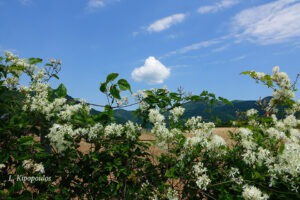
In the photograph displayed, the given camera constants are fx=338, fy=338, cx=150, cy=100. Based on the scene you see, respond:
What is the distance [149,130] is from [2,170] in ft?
5.05

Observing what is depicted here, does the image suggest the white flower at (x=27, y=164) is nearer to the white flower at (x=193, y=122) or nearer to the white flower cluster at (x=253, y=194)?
the white flower at (x=193, y=122)

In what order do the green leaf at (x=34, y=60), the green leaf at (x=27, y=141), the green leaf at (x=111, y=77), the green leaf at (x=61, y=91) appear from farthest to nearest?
the green leaf at (x=34, y=60) → the green leaf at (x=61, y=91) → the green leaf at (x=111, y=77) → the green leaf at (x=27, y=141)

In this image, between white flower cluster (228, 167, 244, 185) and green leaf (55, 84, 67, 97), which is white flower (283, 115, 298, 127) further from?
green leaf (55, 84, 67, 97)

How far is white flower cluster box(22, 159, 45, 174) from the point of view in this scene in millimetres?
3012

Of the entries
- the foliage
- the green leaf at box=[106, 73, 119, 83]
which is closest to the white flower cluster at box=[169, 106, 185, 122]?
the foliage

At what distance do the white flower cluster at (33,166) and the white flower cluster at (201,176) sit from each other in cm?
136

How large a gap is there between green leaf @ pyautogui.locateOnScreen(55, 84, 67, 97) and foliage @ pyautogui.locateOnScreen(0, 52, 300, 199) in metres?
0.01

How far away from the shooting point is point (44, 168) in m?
3.27

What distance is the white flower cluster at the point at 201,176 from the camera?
2732mm

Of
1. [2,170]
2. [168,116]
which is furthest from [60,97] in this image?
[168,116]

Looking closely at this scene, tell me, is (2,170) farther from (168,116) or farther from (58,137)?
(168,116)

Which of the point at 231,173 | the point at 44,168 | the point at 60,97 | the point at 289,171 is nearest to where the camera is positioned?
the point at 289,171

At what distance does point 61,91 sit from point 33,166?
0.86 metres

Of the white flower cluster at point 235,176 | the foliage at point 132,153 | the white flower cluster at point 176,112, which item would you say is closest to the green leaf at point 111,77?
the foliage at point 132,153
